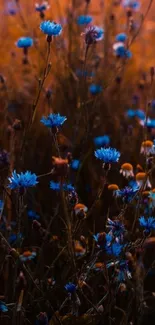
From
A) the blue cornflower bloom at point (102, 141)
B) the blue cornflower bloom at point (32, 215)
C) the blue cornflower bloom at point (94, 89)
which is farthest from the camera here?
the blue cornflower bloom at point (94, 89)

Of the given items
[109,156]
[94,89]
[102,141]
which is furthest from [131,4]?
[109,156]

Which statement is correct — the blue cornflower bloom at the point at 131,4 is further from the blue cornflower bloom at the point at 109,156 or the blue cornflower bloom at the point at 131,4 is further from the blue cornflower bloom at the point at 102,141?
the blue cornflower bloom at the point at 109,156

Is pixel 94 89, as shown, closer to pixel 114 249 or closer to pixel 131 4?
pixel 131 4

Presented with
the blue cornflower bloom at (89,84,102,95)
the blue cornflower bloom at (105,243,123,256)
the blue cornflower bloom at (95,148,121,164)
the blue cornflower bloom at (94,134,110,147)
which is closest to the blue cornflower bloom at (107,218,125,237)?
the blue cornflower bloom at (105,243,123,256)

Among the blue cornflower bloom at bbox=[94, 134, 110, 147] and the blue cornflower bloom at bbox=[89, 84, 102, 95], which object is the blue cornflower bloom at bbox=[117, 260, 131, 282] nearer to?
the blue cornflower bloom at bbox=[94, 134, 110, 147]

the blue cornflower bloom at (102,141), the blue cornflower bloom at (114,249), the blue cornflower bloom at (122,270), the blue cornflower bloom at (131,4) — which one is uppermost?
the blue cornflower bloom at (131,4)

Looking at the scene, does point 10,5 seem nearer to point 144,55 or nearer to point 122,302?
point 144,55

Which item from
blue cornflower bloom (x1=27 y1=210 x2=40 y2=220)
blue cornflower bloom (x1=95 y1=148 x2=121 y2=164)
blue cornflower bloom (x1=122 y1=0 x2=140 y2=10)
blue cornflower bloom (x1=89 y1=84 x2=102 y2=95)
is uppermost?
blue cornflower bloom (x1=122 y1=0 x2=140 y2=10)

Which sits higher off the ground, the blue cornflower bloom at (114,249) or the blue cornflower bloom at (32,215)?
the blue cornflower bloom at (32,215)

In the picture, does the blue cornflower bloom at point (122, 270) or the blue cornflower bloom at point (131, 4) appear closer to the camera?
the blue cornflower bloom at point (122, 270)

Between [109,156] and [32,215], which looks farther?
[32,215]

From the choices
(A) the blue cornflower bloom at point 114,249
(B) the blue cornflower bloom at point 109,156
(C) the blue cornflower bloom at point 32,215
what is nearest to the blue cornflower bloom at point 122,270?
(A) the blue cornflower bloom at point 114,249
